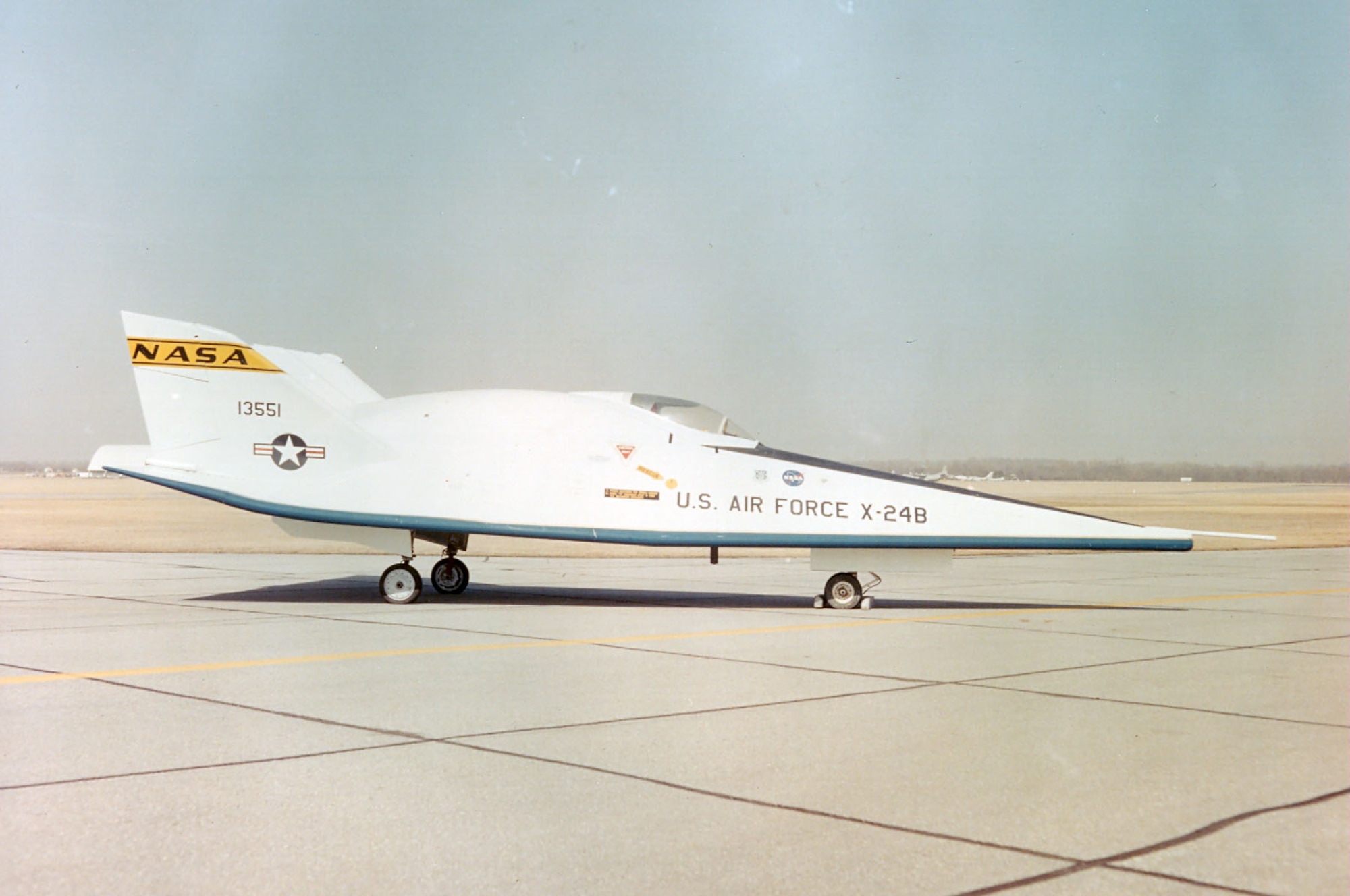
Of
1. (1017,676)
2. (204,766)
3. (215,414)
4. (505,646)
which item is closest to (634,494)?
(505,646)

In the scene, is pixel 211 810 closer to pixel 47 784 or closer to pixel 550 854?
pixel 47 784

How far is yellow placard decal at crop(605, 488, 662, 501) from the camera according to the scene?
45.9ft

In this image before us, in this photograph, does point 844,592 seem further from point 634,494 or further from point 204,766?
point 204,766

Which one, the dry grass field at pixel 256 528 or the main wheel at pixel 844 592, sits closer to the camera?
the main wheel at pixel 844 592

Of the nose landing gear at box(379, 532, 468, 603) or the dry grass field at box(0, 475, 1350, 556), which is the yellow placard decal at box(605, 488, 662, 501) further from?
the dry grass field at box(0, 475, 1350, 556)

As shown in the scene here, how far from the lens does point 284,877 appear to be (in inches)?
170

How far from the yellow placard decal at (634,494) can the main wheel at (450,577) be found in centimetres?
306

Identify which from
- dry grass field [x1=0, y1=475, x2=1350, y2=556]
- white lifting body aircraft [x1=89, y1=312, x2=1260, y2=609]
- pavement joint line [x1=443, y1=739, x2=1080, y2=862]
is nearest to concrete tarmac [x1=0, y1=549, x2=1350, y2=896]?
pavement joint line [x1=443, y1=739, x2=1080, y2=862]

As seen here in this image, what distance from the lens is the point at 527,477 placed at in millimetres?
14148

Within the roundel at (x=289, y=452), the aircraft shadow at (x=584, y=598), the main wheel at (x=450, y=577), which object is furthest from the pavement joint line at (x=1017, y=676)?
the main wheel at (x=450, y=577)

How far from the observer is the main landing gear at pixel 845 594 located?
47.4 ft

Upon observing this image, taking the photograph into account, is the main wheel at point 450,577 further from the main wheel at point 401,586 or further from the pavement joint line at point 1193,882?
the pavement joint line at point 1193,882

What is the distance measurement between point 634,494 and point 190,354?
5617 mm

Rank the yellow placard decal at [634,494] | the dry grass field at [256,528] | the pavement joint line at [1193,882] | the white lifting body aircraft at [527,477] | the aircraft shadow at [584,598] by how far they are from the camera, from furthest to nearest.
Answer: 1. the dry grass field at [256,528]
2. the aircraft shadow at [584,598]
3. the yellow placard decal at [634,494]
4. the white lifting body aircraft at [527,477]
5. the pavement joint line at [1193,882]
